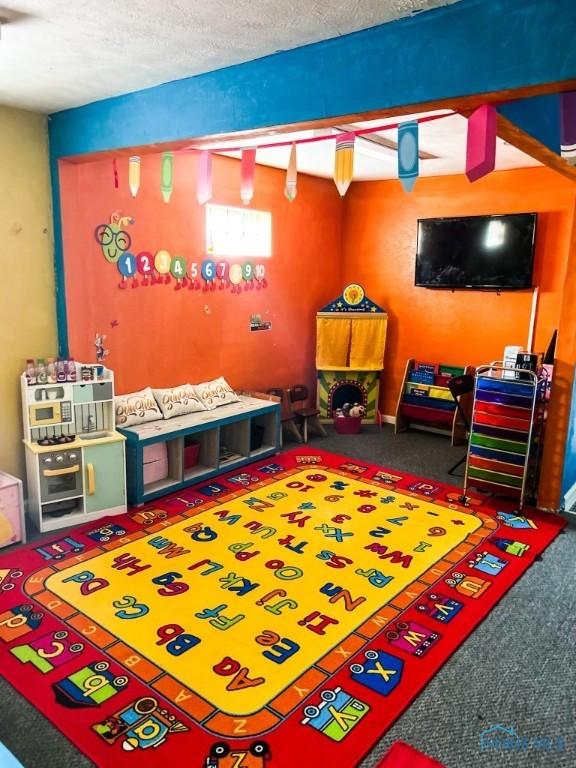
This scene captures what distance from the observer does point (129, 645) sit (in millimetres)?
2811

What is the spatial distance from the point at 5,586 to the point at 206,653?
1.32 m

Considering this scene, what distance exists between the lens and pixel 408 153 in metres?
2.63

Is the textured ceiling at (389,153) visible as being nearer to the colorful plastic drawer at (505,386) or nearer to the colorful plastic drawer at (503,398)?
the colorful plastic drawer at (505,386)

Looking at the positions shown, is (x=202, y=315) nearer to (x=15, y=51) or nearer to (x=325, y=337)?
(x=325, y=337)

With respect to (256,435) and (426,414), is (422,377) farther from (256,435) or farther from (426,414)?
(256,435)

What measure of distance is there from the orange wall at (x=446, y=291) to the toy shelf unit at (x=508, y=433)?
1331 millimetres

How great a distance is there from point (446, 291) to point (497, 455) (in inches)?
96.0

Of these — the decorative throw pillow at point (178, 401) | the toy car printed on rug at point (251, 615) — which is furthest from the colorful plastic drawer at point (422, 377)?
the decorative throw pillow at point (178, 401)

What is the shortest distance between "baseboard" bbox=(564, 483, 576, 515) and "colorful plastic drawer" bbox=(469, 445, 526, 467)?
1.46ft

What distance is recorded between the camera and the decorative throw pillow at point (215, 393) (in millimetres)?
5367

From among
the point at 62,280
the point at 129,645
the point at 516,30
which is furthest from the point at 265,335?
the point at 516,30

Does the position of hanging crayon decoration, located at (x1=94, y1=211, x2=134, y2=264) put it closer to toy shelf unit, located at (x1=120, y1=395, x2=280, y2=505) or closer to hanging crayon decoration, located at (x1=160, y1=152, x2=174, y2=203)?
hanging crayon decoration, located at (x1=160, y1=152, x2=174, y2=203)

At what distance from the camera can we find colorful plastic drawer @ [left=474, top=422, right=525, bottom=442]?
4438mm

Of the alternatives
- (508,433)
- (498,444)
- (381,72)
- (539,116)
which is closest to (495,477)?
(498,444)
